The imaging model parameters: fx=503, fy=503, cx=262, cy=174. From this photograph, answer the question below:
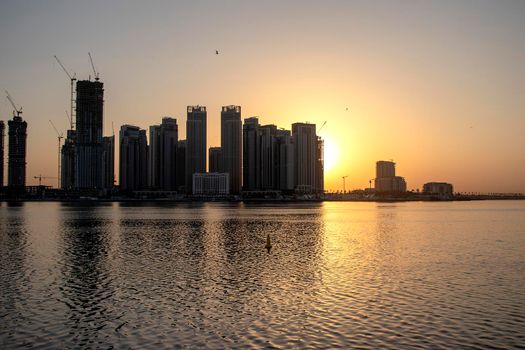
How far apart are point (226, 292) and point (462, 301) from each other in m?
17.3

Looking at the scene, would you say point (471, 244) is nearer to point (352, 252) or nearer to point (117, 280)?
point (352, 252)

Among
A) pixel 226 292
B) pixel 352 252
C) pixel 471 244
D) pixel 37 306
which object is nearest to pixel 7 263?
pixel 37 306

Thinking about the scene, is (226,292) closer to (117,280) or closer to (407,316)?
(117,280)

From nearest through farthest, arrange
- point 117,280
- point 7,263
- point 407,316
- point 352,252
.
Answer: point 407,316
point 117,280
point 7,263
point 352,252

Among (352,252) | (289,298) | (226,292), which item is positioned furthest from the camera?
(352,252)

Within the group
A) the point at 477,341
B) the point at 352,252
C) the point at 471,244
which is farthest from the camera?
the point at 471,244

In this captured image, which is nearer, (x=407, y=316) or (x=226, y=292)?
(x=407, y=316)

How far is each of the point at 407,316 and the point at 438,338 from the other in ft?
14.9

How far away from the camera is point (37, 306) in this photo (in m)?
34.2

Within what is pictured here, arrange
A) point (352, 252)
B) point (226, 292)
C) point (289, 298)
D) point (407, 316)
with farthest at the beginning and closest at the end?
point (352, 252), point (226, 292), point (289, 298), point (407, 316)

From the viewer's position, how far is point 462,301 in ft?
116

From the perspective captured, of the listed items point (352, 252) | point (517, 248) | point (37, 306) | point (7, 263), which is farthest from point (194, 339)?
point (517, 248)

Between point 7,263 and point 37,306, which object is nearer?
point 37,306

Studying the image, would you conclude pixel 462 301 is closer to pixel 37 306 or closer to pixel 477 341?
pixel 477 341
